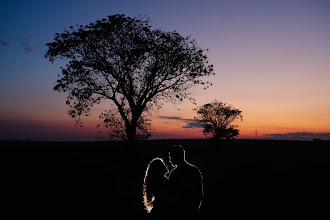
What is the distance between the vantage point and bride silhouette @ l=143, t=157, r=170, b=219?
417 centimetres

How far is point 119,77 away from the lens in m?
29.8

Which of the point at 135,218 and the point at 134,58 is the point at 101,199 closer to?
the point at 135,218

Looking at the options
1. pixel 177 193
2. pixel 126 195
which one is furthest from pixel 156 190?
pixel 126 195

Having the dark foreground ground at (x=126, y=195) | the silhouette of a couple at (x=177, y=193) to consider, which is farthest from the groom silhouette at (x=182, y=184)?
the dark foreground ground at (x=126, y=195)

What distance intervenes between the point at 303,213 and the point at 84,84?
24.5 m

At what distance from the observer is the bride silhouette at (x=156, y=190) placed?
164 inches

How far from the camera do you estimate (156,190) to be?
432 centimetres

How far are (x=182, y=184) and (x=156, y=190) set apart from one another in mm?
491

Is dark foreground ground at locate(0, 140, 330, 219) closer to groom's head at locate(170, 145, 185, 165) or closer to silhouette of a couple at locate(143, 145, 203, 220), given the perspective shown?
silhouette of a couple at locate(143, 145, 203, 220)

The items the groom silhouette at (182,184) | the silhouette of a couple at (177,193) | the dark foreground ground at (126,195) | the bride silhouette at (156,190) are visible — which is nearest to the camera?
the bride silhouette at (156,190)

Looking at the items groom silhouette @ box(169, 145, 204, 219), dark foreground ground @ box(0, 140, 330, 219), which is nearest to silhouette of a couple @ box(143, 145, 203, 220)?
groom silhouette @ box(169, 145, 204, 219)

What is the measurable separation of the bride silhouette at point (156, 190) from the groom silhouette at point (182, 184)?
0.16 metres

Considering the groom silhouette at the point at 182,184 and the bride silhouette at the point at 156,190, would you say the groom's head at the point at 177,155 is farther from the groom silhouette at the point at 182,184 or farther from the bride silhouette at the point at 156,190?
the bride silhouette at the point at 156,190

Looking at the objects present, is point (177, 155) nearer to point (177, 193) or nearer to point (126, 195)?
point (177, 193)
